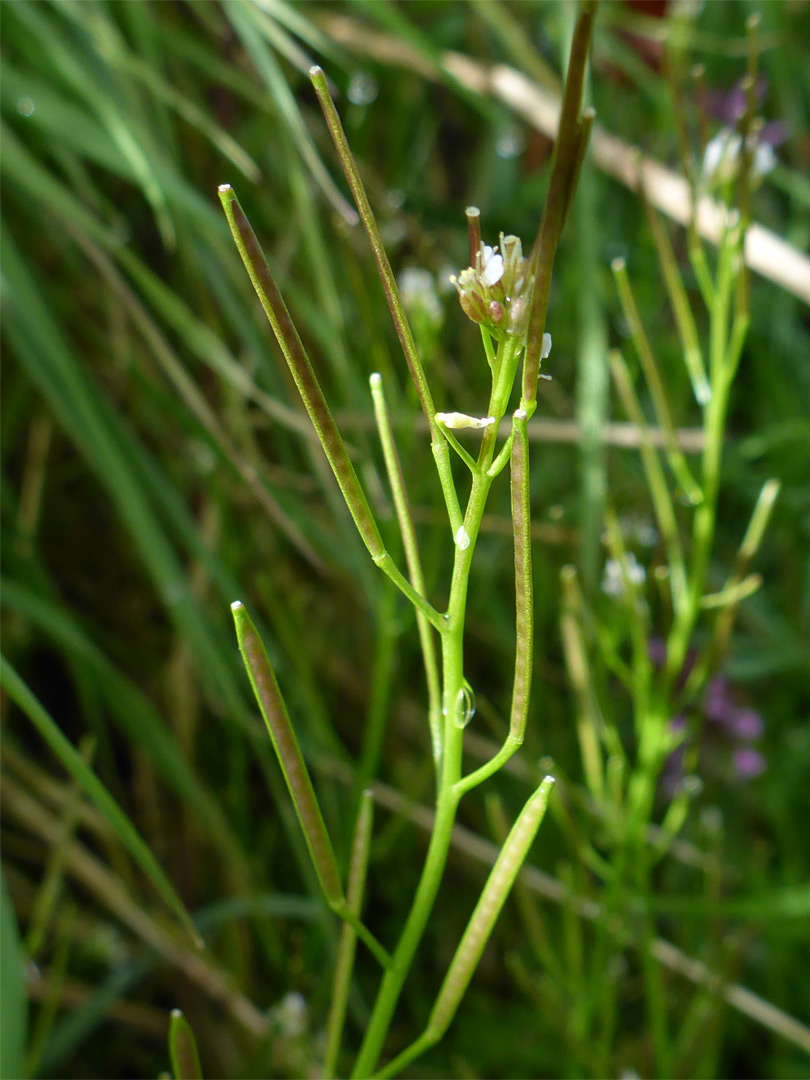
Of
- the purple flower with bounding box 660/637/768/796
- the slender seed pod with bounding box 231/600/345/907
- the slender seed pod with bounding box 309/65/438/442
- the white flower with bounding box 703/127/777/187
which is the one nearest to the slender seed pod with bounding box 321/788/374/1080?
the slender seed pod with bounding box 231/600/345/907

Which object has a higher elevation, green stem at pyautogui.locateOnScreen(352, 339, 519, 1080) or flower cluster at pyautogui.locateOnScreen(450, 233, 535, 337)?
flower cluster at pyautogui.locateOnScreen(450, 233, 535, 337)

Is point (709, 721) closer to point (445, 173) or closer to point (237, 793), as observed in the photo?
point (237, 793)

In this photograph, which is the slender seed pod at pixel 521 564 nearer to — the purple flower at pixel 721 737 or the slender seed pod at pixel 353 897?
the slender seed pod at pixel 353 897

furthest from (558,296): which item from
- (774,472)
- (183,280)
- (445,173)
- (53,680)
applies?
(53,680)

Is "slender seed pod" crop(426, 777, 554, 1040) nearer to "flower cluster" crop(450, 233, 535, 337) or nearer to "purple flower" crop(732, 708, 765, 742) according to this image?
"flower cluster" crop(450, 233, 535, 337)

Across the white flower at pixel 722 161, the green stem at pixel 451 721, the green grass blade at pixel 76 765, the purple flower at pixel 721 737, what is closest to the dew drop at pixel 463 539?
the green stem at pixel 451 721

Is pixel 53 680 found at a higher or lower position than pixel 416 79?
lower
